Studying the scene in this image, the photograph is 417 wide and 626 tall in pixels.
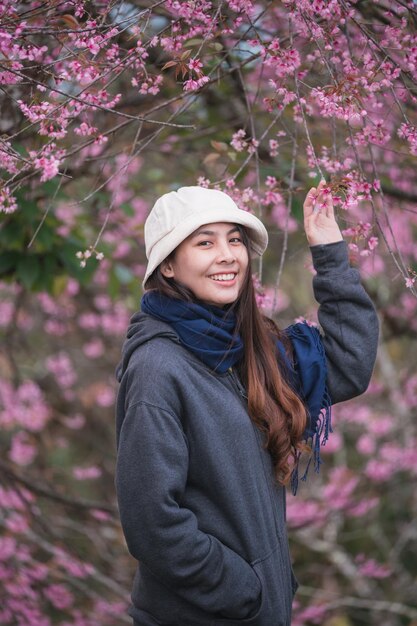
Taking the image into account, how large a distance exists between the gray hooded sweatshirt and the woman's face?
0.13m

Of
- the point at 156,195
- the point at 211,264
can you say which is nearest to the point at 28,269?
the point at 156,195

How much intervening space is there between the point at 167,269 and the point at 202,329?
0.67 feet

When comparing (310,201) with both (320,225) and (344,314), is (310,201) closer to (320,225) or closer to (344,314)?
(320,225)

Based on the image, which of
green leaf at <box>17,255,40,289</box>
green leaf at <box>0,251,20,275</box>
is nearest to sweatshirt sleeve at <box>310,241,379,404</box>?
green leaf at <box>17,255,40,289</box>

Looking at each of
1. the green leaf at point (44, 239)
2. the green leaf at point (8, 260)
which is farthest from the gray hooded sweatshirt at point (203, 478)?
the green leaf at point (8, 260)

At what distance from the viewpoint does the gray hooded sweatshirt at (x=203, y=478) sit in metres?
1.67

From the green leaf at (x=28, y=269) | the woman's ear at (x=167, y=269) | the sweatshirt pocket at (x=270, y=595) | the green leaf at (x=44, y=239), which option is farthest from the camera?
the green leaf at (x=28, y=269)

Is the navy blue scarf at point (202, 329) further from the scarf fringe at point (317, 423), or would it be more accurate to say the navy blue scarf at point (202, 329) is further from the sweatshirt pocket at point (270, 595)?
the sweatshirt pocket at point (270, 595)

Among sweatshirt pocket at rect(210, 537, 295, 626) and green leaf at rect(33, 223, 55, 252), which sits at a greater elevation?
green leaf at rect(33, 223, 55, 252)

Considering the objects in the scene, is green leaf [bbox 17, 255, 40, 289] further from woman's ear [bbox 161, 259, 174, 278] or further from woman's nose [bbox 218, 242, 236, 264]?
woman's nose [bbox 218, 242, 236, 264]

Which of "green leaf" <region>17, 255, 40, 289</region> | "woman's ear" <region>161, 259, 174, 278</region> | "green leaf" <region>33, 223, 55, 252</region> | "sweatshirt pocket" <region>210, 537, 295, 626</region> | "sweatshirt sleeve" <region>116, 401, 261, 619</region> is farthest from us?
"green leaf" <region>17, 255, 40, 289</region>

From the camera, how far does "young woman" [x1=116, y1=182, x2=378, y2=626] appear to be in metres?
1.68

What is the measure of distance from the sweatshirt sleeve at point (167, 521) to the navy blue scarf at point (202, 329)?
7.7 inches

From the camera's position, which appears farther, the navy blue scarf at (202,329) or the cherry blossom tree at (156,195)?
the cherry blossom tree at (156,195)
